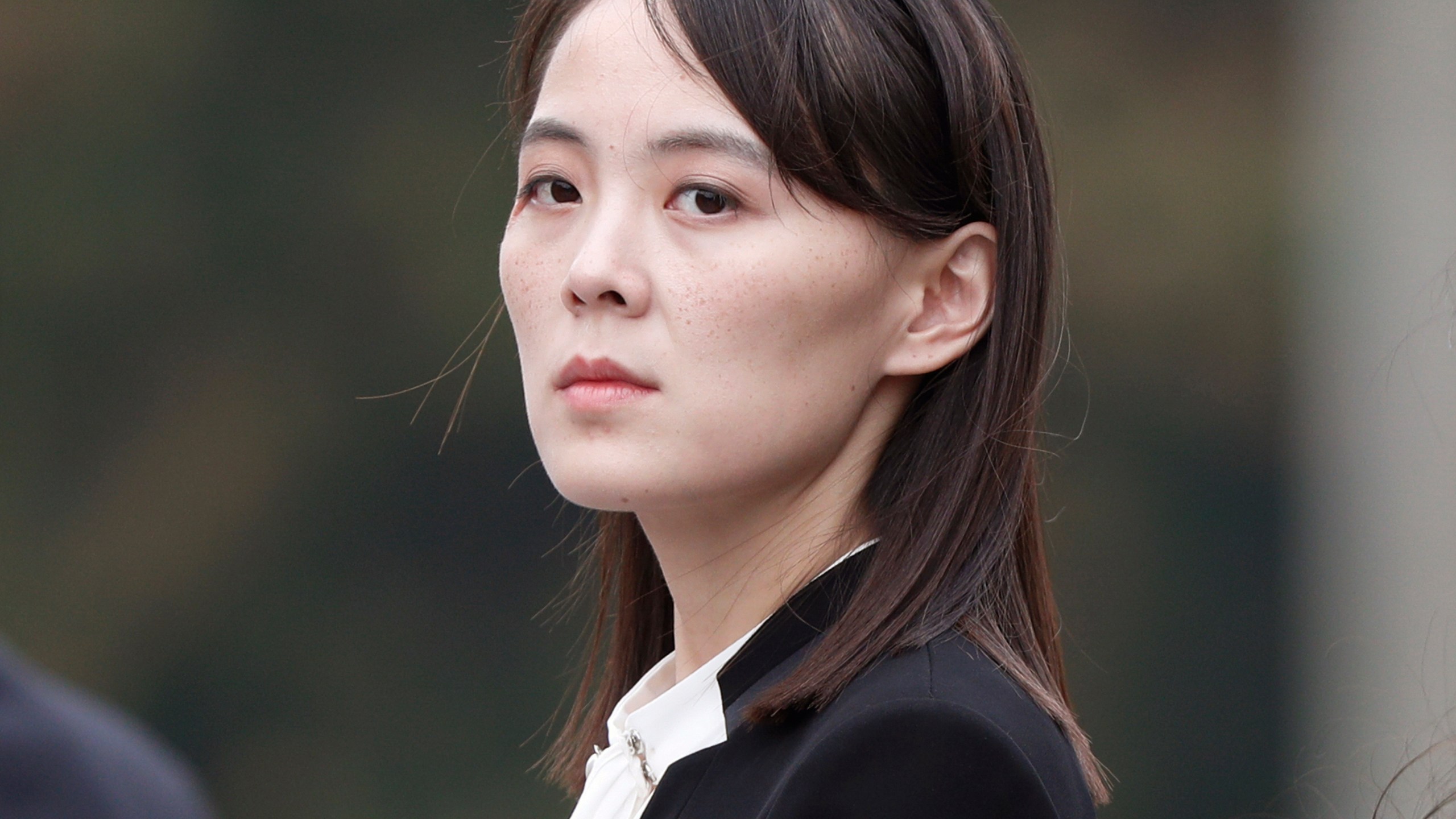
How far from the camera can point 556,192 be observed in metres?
2.30

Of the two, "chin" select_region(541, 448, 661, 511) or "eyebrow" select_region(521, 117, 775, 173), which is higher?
"eyebrow" select_region(521, 117, 775, 173)

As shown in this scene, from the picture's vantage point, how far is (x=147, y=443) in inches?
239

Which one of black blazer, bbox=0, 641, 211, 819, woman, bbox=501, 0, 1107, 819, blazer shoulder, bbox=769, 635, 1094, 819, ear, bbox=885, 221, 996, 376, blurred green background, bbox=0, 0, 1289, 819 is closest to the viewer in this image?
black blazer, bbox=0, 641, 211, 819

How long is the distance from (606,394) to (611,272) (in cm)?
14

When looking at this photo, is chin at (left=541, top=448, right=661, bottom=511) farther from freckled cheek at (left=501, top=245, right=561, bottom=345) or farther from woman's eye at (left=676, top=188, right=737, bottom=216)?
woman's eye at (left=676, top=188, right=737, bottom=216)

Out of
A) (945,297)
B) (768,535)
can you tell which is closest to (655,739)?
(768,535)

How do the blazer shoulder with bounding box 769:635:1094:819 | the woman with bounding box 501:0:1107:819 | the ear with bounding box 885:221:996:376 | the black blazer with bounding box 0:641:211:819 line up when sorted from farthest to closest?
the ear with bounding box 885:221:996:376 < the woman with bounding box 501:0:1107:819 < the blazer shoulder with bounding box 769:635:1094:819 < the black blazer with bounding box 0:641:211:819

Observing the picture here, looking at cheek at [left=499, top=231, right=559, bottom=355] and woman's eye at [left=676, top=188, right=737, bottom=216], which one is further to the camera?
cheek at [left=499, top=231, right=559, bottom=355]

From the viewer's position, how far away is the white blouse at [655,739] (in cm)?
218

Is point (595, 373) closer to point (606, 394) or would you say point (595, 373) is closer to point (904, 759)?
point (606, 394)

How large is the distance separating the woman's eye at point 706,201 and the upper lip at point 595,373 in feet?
0.66

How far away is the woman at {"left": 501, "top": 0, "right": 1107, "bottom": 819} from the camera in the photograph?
210 centimetres

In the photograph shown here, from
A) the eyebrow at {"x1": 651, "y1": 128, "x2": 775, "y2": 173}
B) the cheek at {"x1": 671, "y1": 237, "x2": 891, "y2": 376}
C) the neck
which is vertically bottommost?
the neck

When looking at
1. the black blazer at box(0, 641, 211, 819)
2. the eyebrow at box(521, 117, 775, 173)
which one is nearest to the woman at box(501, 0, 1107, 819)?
the eyebrow at box(521, 117, 775, 173)
